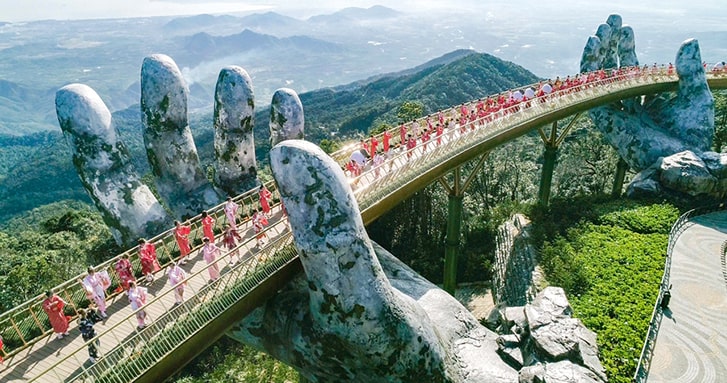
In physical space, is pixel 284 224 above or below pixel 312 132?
above

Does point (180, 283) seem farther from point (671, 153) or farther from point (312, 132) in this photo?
point (312, 132)

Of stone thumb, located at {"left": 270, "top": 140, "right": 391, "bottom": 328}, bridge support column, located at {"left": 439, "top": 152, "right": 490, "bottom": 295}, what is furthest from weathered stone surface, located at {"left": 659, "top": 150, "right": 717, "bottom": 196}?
stone thumb, located at {"left": 270, "top": 140, "right": 391, "bottom": 328}

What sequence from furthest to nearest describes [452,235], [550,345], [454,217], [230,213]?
1. [452,235]
2. [454,217]
3. [230,213]
4. [550,345]

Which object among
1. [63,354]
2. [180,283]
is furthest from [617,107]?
[63,354]

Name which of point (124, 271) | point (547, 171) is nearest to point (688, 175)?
point (547, 171)

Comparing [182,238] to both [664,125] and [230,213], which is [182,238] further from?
[664,125]

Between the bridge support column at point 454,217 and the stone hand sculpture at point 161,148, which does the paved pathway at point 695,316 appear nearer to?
the bridge support column at point 454,217
